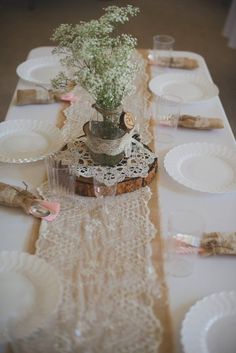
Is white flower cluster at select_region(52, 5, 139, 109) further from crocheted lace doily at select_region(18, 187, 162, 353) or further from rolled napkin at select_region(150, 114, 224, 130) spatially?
rolled napkin at select_region(150, 114, 224, 130)

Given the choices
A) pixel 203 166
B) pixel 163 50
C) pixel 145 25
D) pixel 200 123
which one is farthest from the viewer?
pixel 145 25

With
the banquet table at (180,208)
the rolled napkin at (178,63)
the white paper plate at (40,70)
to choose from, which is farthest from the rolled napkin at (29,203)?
the rolled napkin at (178,63)

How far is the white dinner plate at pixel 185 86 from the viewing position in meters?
1.61

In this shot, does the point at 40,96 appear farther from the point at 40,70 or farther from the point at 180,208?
the point at 180,208

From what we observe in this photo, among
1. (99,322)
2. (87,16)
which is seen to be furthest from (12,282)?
(87,16)

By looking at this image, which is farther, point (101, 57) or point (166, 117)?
point (166, 117)

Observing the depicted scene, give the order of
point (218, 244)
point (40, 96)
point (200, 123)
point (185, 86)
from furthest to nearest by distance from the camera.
→ point (185, 86)
point (40, 96)
point (200, 123)
point (218, 244)

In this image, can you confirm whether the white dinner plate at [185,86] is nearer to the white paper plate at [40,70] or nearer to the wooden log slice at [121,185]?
the white paper plate at [40,70]

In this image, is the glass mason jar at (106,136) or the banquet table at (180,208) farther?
the glass mason jar at (106,136)

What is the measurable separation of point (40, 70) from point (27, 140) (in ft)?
1.76

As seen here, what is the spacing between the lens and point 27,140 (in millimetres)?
1329

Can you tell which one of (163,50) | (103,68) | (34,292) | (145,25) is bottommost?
(145,25)

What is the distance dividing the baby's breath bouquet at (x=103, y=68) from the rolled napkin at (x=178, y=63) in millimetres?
710

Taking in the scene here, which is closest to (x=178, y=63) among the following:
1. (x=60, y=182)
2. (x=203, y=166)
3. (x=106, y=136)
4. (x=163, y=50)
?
(x=163, y=50)
